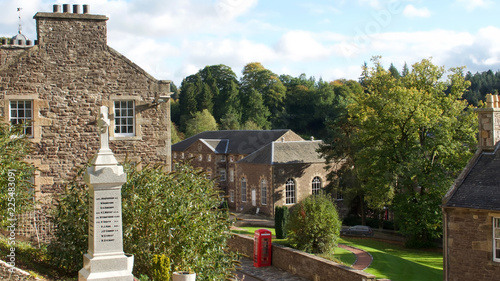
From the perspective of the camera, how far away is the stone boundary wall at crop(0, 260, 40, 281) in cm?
1157

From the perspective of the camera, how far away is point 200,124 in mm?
78000

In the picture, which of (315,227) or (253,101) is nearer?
(315,227)

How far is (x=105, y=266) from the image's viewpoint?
9.91 metres

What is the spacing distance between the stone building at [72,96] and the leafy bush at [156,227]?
4.89m

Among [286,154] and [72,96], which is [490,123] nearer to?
[72,96]

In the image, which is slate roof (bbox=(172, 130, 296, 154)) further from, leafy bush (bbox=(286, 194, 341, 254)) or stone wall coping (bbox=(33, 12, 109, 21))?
stone wall coping (bbox=(33, 12, 109, 21))

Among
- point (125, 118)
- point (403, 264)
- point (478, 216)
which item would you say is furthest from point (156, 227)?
point (403, 264)

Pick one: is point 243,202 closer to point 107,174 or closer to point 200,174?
point 200,174

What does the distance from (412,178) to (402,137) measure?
2968 millimetres

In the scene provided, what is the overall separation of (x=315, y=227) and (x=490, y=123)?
9346mm

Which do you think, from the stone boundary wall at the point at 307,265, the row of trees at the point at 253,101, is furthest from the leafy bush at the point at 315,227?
the row of trees at the point at 253,101

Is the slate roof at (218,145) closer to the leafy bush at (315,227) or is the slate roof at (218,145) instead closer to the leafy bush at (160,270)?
the leafy bush at (315,227)

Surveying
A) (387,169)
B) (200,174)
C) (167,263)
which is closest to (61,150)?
(200,174)

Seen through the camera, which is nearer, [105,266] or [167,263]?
[105,266]
